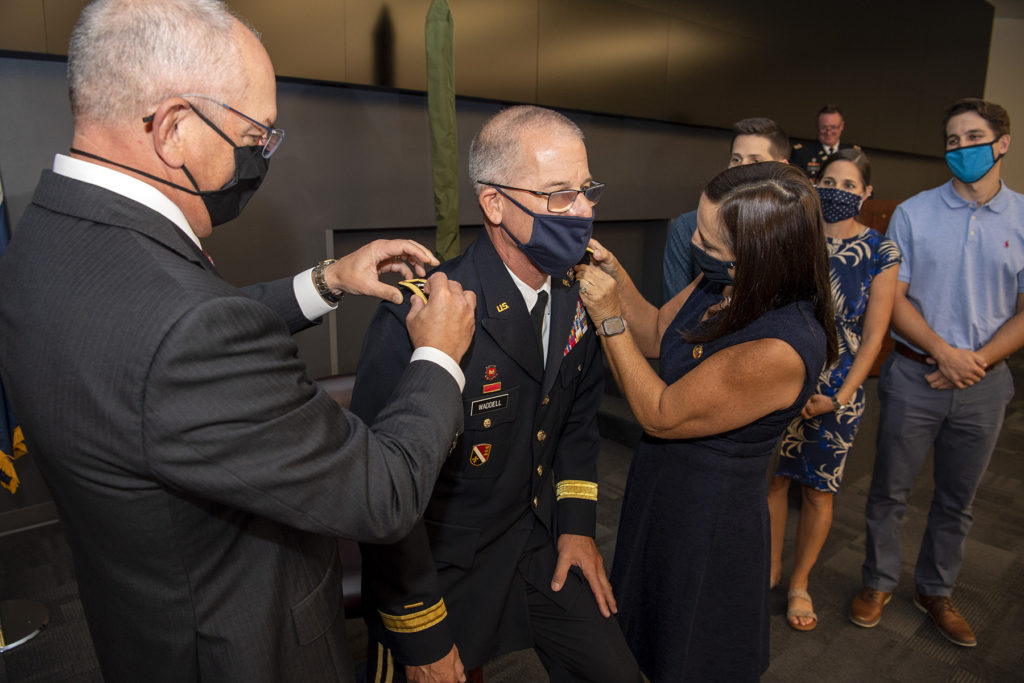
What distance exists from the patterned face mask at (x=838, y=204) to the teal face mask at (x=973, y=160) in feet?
1.23

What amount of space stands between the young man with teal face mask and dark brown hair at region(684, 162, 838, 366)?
122cm

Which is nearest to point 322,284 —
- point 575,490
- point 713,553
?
point 575,490

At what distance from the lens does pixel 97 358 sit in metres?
0.75

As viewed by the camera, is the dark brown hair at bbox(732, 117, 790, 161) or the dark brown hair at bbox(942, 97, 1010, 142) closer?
the dark brown hair at bbox(942, 97, 1010, 142)

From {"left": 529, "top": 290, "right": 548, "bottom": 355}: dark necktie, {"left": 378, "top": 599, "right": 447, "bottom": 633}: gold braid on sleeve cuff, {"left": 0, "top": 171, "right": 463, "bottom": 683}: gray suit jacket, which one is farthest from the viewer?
{"left": 529, "top": 290, "right": 548, "bottom": 355}: dark necktie

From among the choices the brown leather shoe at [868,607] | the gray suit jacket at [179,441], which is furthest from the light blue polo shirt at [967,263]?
the gray suit jacket at [179,441]

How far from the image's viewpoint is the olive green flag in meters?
2.73

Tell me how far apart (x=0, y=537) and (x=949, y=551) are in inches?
162

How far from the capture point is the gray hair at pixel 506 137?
4.60ft

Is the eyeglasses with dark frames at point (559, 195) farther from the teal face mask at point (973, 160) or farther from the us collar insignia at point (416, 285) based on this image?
the teal face mask at point (973, 160)

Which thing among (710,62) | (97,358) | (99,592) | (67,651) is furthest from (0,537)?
(710,62)

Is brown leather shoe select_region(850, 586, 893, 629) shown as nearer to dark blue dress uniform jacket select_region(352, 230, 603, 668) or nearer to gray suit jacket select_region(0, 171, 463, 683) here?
dark blue dress uniform jacket select_region(352, 230, 603, 668)

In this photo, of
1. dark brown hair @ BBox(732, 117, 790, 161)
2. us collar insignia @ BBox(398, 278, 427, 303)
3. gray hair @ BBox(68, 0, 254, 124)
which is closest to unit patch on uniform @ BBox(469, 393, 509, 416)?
us collar insignia @ BBox(398, 278, 427, 303)

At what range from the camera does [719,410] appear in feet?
4.85
